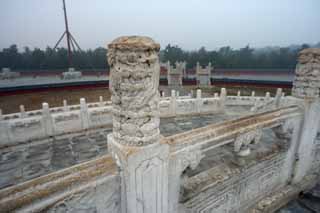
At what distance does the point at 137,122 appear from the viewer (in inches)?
62.1

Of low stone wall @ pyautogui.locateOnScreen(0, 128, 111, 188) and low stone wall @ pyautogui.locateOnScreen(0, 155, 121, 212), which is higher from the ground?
low stone wall @ pyautogui.locateOnScreen(0, 155, 121, 212)

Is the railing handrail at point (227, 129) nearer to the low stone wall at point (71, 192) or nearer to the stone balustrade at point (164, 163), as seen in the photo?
the stone balustrade at point (164, 163)

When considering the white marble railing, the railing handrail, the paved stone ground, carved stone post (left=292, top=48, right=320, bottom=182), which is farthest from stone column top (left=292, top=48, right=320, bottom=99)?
the white marble railing

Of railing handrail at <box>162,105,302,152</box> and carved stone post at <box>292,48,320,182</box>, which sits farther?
carved stone post at <box>292,48,320,182</box>

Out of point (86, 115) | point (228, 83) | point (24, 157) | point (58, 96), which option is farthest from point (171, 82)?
point (24, 157)

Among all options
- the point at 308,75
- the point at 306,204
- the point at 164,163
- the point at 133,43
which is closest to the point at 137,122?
the point at 164,163

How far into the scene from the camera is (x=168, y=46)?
43.8m

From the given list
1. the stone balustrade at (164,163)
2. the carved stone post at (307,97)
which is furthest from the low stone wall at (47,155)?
the carved stone post at (307,97)

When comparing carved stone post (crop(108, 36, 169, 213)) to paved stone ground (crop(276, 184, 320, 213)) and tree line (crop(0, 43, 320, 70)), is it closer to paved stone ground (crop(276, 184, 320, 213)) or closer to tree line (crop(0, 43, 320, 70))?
paved stone ground (crop(276, 184, 320, 213))

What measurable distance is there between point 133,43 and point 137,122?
0.65 metres

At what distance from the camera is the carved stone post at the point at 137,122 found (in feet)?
4.76

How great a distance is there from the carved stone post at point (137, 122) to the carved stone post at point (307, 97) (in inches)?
112

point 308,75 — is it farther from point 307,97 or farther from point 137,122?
point 137,122

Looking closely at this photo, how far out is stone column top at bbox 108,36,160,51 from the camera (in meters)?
1.42
